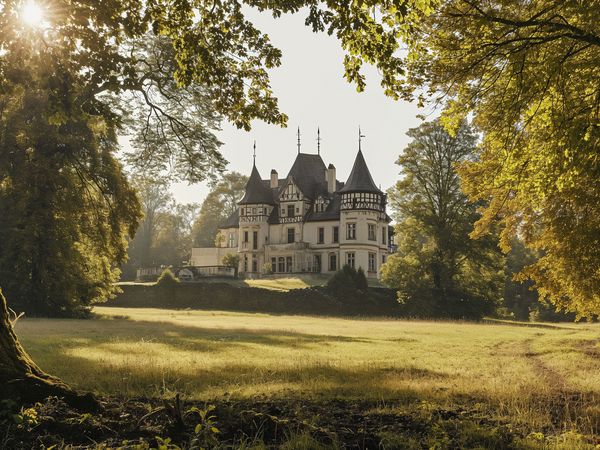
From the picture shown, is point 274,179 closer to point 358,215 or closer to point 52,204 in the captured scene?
point 358,215

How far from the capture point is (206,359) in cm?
1191

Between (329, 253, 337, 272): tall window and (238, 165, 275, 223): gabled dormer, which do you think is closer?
(329, 253, 337, 272): tall window

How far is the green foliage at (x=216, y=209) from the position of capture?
9194 cm

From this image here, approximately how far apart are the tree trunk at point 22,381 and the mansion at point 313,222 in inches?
2199

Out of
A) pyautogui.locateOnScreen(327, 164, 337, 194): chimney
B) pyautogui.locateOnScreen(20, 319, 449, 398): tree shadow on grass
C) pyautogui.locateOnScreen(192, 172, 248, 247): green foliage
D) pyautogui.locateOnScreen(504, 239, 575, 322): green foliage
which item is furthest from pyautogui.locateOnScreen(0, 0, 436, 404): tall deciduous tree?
pyautogui.locateOnScreen(192, 172, 248, 247): green foliage

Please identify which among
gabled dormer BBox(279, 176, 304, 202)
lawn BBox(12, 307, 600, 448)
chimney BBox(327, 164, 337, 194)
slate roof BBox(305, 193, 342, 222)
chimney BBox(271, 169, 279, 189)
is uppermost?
chimney BBox(271, 169, 279, 189)

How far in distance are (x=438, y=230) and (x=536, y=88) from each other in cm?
3666

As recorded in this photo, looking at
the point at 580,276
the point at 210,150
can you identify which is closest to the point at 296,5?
the point at 580,276

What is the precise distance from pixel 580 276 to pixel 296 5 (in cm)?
879

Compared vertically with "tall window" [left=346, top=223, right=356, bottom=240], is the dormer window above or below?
above

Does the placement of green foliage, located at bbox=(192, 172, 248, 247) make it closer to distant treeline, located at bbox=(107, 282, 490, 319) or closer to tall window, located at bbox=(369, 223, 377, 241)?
tall window, located at bbox=(369, 223, 377, 241)

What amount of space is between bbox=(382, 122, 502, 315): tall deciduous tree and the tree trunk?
3998cm

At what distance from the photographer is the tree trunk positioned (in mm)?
5754

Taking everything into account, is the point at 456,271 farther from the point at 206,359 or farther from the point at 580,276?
the point at 206,359
